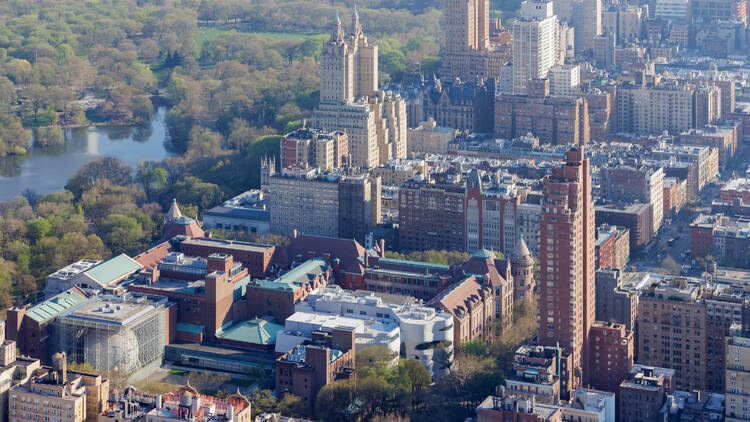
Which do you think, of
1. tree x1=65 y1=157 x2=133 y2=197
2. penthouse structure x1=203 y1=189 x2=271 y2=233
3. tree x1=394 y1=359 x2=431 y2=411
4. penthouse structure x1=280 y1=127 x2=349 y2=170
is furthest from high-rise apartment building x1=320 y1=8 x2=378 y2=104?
tree x1=394 y1=359 x2=431 y2=411

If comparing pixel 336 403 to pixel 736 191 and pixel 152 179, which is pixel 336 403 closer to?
pixel 736 191

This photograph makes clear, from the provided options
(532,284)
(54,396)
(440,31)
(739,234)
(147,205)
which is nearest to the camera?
(54,396)

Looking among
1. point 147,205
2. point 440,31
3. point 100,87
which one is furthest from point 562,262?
point 440,31

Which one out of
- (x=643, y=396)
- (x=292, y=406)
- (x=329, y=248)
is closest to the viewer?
(x=292, y=406)

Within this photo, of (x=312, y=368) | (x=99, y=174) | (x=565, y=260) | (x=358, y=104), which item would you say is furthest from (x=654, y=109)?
(x=312, y=368)

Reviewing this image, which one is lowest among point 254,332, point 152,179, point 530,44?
point 254,332

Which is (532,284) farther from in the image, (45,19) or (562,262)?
(45,19)

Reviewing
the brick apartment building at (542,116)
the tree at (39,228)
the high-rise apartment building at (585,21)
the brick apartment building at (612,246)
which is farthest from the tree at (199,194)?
the high-rise apartment building at (585,21)
